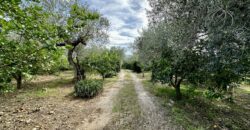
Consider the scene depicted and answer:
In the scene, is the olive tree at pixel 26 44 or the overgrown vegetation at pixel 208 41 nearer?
the olive tree at pixel 26 44

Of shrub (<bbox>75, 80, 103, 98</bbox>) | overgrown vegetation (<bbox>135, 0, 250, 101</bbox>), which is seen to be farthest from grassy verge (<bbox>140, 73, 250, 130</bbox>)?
shrub (<bbox>75, 80, 103, 98</bbox>)

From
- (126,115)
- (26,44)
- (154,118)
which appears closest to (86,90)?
(126,115)

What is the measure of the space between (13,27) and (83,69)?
16.7m

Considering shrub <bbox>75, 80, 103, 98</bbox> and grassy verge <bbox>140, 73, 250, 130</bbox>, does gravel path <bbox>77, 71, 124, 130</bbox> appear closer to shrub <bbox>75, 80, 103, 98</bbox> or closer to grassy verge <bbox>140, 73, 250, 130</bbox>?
shrub <bbox>75, 80, 103, 98</bbox>

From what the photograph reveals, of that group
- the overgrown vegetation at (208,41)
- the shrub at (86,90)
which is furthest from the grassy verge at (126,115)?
the overgrown vegetation at (208,41)

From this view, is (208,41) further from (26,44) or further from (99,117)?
(26,44)

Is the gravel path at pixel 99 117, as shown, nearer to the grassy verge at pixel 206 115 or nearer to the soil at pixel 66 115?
the soil at pixel 66 115

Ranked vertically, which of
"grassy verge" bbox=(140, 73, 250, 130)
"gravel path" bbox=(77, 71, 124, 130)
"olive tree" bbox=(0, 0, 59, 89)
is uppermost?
"olive tree" bbox=(0, 0, 59, 89)

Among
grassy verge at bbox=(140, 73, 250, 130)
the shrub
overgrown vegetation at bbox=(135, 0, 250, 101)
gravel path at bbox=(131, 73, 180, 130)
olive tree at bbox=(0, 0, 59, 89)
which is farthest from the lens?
the shrub

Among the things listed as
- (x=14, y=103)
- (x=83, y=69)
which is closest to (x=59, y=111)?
(x=14, y=103)

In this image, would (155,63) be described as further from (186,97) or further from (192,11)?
(192,11)

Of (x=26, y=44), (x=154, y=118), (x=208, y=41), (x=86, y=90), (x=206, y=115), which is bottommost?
(x=206, y=115)

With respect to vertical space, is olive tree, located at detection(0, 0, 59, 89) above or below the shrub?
above

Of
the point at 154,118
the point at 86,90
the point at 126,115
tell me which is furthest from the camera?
the point at 86,90
